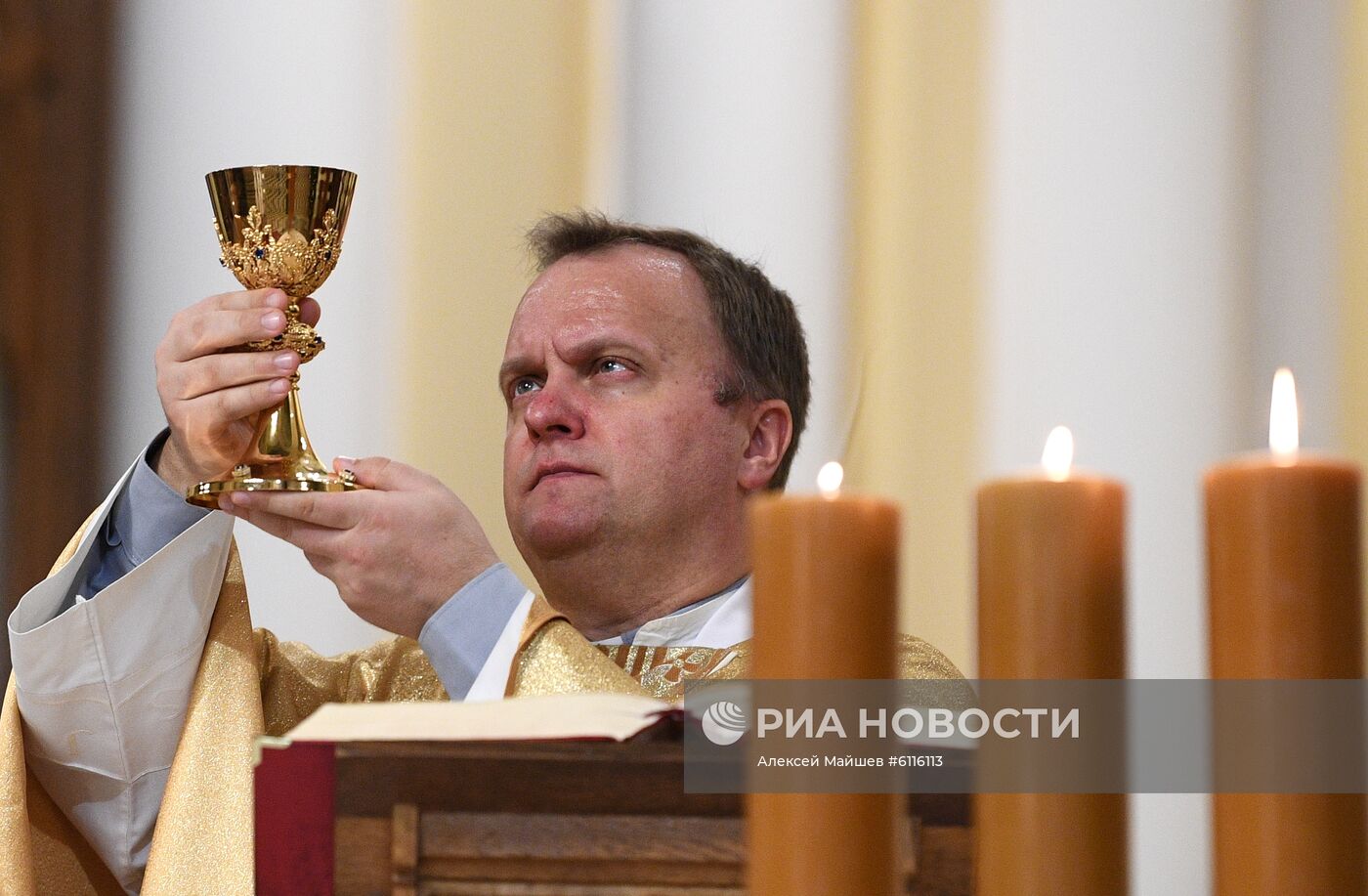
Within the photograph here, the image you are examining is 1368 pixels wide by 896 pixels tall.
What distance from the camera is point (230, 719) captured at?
65.3 inches

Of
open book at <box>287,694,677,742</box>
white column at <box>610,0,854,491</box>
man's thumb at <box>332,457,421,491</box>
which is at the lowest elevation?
open book at <box>287,694,677,742</box>

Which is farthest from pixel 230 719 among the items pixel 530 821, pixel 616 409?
pixel 530 821

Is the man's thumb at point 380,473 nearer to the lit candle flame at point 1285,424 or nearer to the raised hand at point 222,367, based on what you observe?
the raised hand at point 222,367

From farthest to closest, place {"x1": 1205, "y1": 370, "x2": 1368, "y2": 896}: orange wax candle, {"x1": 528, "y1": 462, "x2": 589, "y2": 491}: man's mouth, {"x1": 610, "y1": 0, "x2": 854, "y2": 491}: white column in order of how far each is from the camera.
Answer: {"x1": 610, "y1": 0, "x2": 854, "y2": 491}: white column, {"x1": 528, "y1": 462, "x2": 589, "y2": 491}: man's mouth, {"x1": 1205, "y1": 370, "x2": 1368, "y2": 896}: orange wax candle

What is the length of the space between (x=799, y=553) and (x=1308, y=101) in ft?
7.03

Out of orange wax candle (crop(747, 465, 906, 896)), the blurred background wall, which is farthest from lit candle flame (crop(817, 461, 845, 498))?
the blurred background wall

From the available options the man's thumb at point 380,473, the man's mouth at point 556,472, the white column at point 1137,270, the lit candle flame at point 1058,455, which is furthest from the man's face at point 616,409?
the lit candle flame at point 1058,455

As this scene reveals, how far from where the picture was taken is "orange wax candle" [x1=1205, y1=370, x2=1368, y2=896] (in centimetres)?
59

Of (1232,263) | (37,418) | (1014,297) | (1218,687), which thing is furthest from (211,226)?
(1218,687)

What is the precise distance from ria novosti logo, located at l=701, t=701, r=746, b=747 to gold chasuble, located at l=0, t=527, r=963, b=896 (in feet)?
1.54

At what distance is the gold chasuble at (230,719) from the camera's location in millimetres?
1459

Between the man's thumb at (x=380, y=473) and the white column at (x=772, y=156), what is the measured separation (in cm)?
100

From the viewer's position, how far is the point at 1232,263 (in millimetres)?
2404

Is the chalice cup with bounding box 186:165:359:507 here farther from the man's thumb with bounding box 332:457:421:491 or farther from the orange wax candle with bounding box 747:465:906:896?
the orange wax candle with bounding box 747:465:906:896
